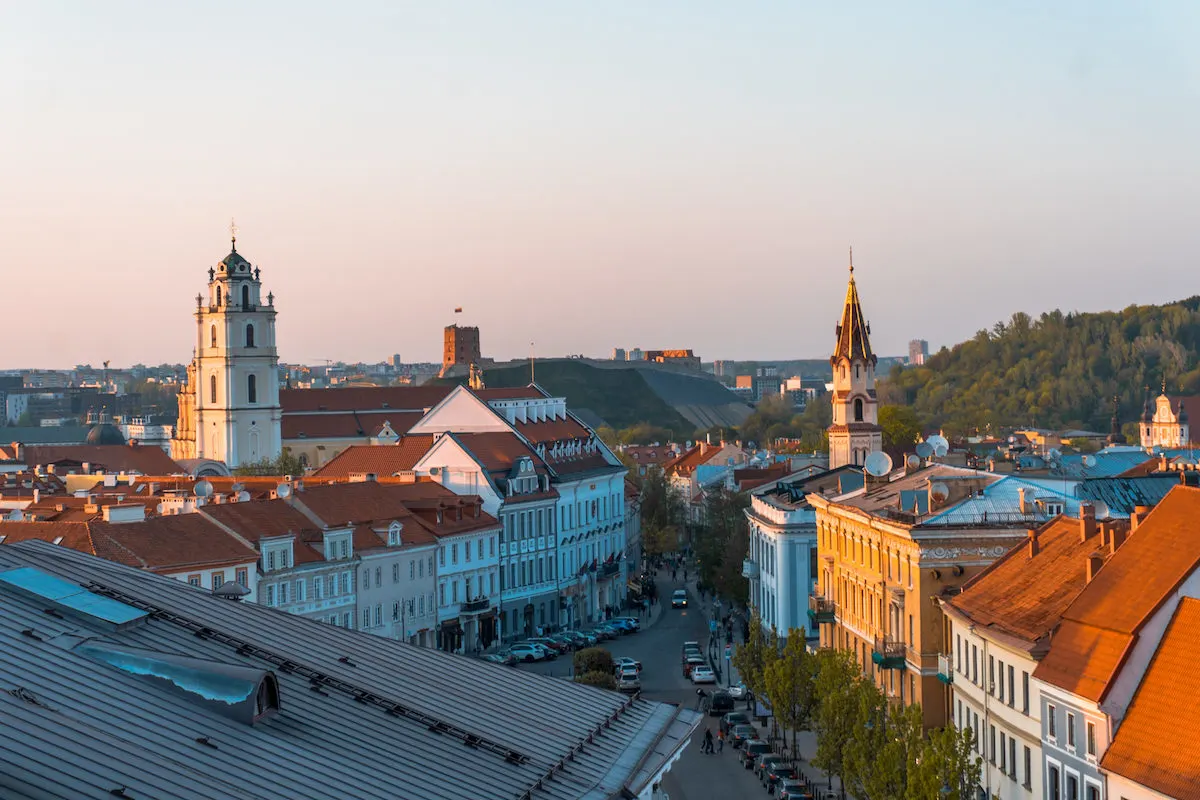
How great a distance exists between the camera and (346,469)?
98.4 meters

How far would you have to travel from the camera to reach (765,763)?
Result: 2084 inches

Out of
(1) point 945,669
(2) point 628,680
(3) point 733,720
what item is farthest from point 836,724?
(2) point 628,680

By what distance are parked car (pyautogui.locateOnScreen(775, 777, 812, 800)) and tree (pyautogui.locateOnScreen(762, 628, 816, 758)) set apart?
3.47 m

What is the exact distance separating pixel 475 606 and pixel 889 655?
1275 inches

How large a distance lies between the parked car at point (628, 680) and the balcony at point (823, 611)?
6430 mm

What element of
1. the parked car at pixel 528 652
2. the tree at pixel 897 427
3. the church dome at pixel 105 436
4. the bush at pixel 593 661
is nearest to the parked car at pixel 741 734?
the bush at pixel 593 661

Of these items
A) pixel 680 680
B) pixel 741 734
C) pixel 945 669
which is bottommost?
pixel 680 680

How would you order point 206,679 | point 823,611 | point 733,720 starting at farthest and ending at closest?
point 823,611
point 733,720
point 206,679

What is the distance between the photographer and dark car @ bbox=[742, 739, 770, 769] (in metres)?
54.5

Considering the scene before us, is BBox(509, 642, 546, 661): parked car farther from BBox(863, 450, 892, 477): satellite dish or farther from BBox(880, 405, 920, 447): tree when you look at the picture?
BBox(880, 405, 920, 447): tree

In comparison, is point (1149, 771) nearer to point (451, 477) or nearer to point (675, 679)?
point (675, 679)

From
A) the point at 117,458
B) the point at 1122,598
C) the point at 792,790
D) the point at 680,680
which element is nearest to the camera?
the point at 1122,598

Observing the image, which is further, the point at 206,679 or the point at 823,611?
the point at 823,611

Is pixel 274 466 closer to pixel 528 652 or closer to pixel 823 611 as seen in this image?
pixel 528 652
